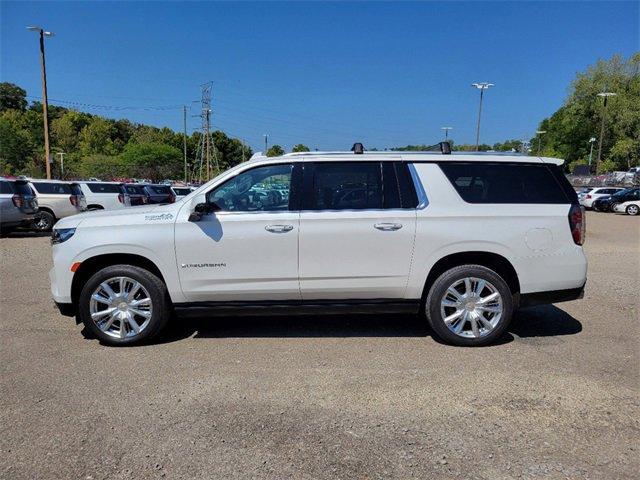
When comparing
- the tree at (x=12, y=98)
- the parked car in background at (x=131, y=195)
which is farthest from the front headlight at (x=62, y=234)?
the tree at (x=12, y=98)

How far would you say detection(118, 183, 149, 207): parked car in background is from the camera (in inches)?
717

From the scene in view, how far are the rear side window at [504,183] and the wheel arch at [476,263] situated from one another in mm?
545

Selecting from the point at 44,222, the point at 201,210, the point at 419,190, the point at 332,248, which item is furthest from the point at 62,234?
the point at 44,222

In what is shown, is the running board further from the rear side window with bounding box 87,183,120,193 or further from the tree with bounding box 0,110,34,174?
the tree with bounding box 0,110,34,174

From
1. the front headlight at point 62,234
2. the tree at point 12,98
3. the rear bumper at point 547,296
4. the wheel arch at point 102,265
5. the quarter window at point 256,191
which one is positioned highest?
the tree at point 12,98

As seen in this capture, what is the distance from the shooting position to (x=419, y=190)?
187 inches

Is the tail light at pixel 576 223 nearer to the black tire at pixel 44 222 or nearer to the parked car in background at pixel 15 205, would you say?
the parked car in background at pixel 15 205

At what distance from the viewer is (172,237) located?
4.62 metres

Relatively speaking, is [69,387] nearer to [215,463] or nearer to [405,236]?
[215,463]

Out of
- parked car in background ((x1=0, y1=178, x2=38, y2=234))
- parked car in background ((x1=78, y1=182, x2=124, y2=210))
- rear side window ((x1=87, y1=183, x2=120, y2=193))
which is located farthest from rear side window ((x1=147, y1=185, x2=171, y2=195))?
parked car in background ((x1=0, y1=178, x2=38, y2=234))

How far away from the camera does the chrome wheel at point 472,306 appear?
4734 mm

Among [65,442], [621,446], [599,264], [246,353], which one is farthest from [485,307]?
[599,264]

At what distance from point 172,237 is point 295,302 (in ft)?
4.37

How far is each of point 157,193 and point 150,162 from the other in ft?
207
